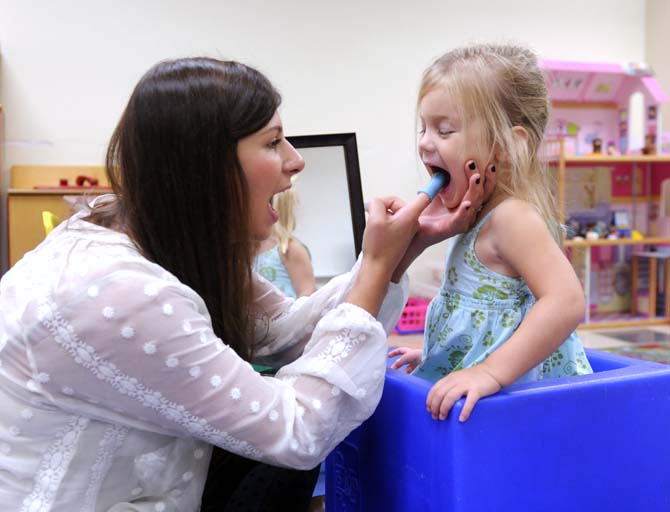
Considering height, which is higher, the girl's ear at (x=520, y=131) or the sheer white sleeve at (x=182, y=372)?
the girl's ear at (x=520, y=131)

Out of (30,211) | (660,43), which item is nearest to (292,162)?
(30,211)

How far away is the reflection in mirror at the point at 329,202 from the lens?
135cm

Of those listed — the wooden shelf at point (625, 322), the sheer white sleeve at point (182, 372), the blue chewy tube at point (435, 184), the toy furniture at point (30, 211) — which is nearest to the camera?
the sheer white sleeve at point (182, 372)

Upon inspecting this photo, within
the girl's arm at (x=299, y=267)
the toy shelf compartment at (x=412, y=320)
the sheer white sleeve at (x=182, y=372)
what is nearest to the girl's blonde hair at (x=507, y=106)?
the sheer white sleeve at (x=182, y=372)

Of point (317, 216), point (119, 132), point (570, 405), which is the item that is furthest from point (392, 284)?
point (317, 216)

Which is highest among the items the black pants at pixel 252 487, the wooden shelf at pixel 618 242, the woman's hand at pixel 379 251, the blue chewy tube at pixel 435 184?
the blue chewy tube at pixel 435 184

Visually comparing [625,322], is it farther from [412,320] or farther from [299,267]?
[299,267]

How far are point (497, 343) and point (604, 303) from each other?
3158 mm

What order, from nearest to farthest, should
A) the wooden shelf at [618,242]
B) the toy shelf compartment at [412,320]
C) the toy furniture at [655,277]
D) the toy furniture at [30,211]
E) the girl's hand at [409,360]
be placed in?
1. the girl's hand at [409,360]
2. the toy shelf compartment at [412,320]
3. the toy furniture at [30,211]
4. the wooden shelf at [618,242]
5. the toy furniture at [655,277]

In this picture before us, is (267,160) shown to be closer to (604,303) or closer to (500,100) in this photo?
(500,100)

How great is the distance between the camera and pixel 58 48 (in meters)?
2.87

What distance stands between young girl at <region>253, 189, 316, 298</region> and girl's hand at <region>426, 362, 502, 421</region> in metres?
1.19

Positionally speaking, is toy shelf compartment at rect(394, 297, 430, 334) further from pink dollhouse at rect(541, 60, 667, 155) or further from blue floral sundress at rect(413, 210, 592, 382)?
pink dollhouse at rect(541, 60, 667, 155)

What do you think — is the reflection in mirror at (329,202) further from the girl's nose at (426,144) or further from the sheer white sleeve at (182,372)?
the sheer white sleeve at (182,372)
